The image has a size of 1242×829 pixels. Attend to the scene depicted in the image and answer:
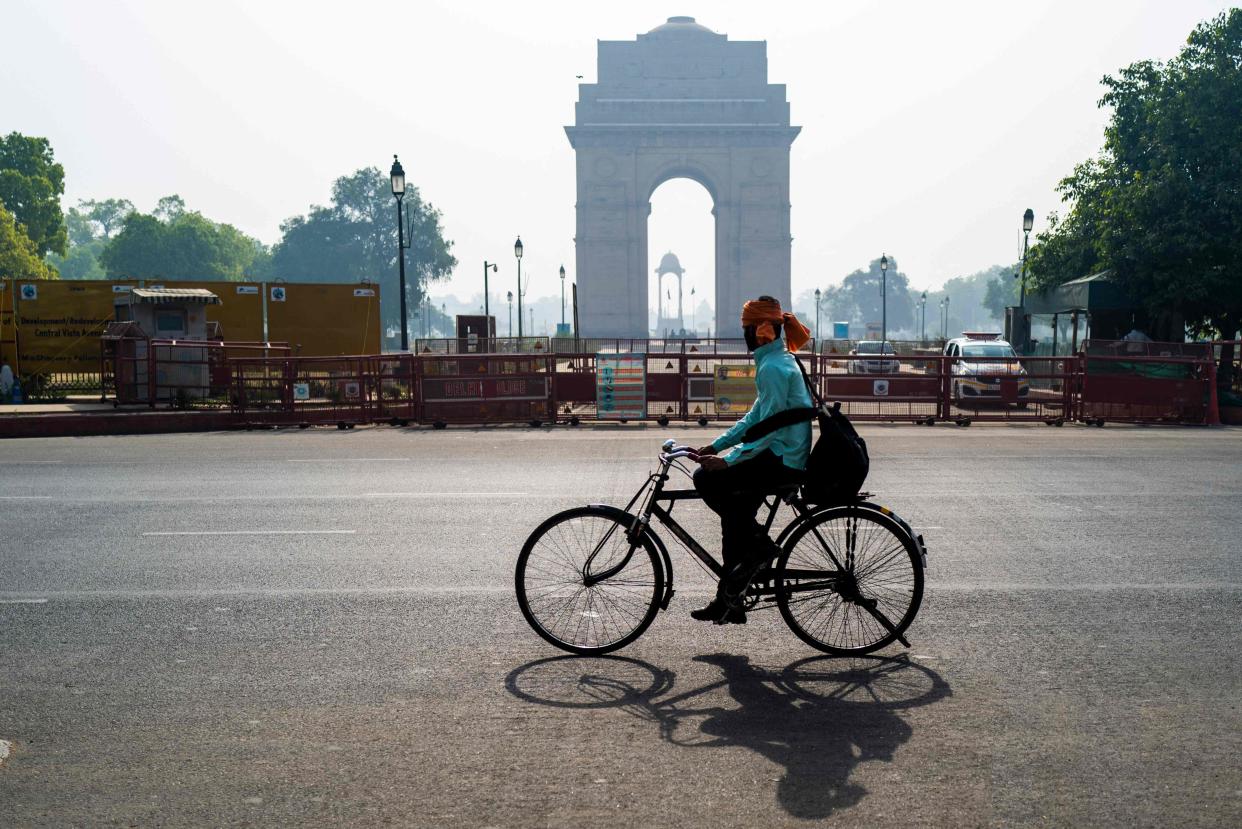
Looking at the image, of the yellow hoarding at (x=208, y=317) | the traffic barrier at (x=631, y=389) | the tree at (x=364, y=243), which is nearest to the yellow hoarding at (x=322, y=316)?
the yellow hoarding at (x=208, y=317)

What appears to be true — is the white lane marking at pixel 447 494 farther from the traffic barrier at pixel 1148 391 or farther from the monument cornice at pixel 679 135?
the monument cornice at pixel 679 135

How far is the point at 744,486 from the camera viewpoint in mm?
5609

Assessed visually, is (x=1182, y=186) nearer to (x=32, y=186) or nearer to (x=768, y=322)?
(x=768, y=322)

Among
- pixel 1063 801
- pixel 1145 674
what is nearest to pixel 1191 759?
pixel 1063 801

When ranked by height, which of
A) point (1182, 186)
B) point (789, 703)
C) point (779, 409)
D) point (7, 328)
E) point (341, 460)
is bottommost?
point (789, 703)

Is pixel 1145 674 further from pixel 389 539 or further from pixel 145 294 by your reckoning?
pixel 145 294

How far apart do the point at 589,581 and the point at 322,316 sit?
2834cm

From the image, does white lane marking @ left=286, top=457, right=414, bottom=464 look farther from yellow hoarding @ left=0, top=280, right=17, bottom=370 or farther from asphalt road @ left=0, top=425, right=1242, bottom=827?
yellow hoarding @ left=0, top=280, right=17, bottom=370

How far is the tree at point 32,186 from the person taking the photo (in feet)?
231

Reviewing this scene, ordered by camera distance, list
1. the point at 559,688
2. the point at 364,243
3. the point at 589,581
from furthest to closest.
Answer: the point at 364,243
the point at 589,581
the point at 559,688

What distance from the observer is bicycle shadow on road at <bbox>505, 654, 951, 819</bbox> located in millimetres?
4285

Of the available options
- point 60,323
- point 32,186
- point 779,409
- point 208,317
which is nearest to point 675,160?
point 32,186

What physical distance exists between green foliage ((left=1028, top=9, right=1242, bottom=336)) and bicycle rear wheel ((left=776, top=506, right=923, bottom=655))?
89.5 feet

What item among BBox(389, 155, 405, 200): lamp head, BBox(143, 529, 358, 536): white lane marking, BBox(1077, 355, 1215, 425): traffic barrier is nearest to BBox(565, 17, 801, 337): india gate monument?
BBox(389, 155, 405, 200): lamp head
